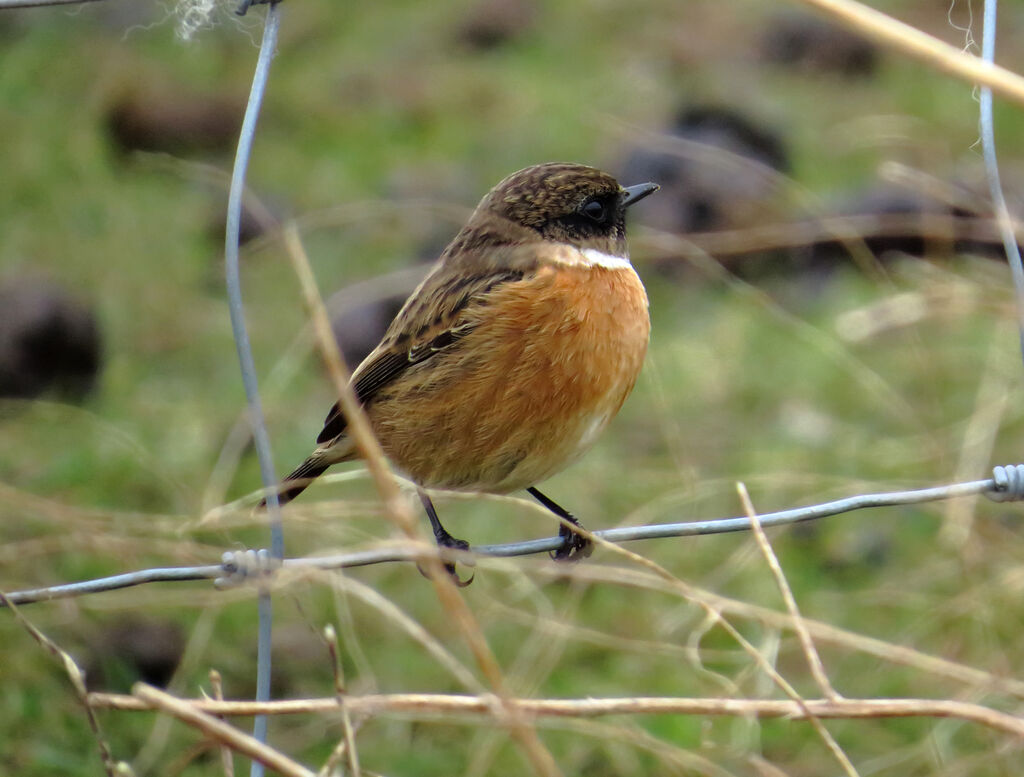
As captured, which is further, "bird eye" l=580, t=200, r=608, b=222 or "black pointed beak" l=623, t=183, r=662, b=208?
"bird eye" l=580, t=200, r=608, b=222

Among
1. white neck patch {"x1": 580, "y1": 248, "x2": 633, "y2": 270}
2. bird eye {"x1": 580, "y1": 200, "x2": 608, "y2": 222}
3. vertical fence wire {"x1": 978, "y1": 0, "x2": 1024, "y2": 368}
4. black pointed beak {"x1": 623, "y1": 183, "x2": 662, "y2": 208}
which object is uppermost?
vertical fence wire {"x1": 978, "y1": 0, "x2": 1024, "y2": 368}

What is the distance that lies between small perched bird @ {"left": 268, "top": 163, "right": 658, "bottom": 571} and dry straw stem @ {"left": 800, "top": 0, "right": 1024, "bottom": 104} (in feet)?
5.71

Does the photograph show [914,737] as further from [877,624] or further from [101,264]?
[101,264]

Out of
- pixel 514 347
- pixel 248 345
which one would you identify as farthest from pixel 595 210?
pixel 248 345

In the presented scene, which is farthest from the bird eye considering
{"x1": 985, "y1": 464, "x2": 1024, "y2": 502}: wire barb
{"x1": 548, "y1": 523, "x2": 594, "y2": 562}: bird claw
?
{"x1": 985, "y1": 464, "x2": 1024, "y2": 502}: wire barb

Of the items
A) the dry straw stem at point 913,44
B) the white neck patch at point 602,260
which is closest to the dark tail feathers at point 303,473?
the white neck patch at point 602,260

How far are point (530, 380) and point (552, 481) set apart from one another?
234 cm

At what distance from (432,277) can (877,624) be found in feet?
7.16

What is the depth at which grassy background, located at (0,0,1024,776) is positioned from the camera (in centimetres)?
410

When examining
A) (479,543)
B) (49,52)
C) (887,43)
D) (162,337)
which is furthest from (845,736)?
(49,52)

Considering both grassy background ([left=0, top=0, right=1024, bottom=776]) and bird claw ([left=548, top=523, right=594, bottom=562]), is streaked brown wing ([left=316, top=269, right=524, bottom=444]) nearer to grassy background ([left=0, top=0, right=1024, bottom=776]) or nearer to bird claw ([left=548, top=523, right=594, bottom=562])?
grassy background ([left=0, top=0, right=1024, bottom=776])

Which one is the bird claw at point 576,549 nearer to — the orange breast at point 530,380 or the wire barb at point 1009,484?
the orange breast at point 530,380

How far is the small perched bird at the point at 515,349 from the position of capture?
341cm

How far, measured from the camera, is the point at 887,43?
162 centimetres
